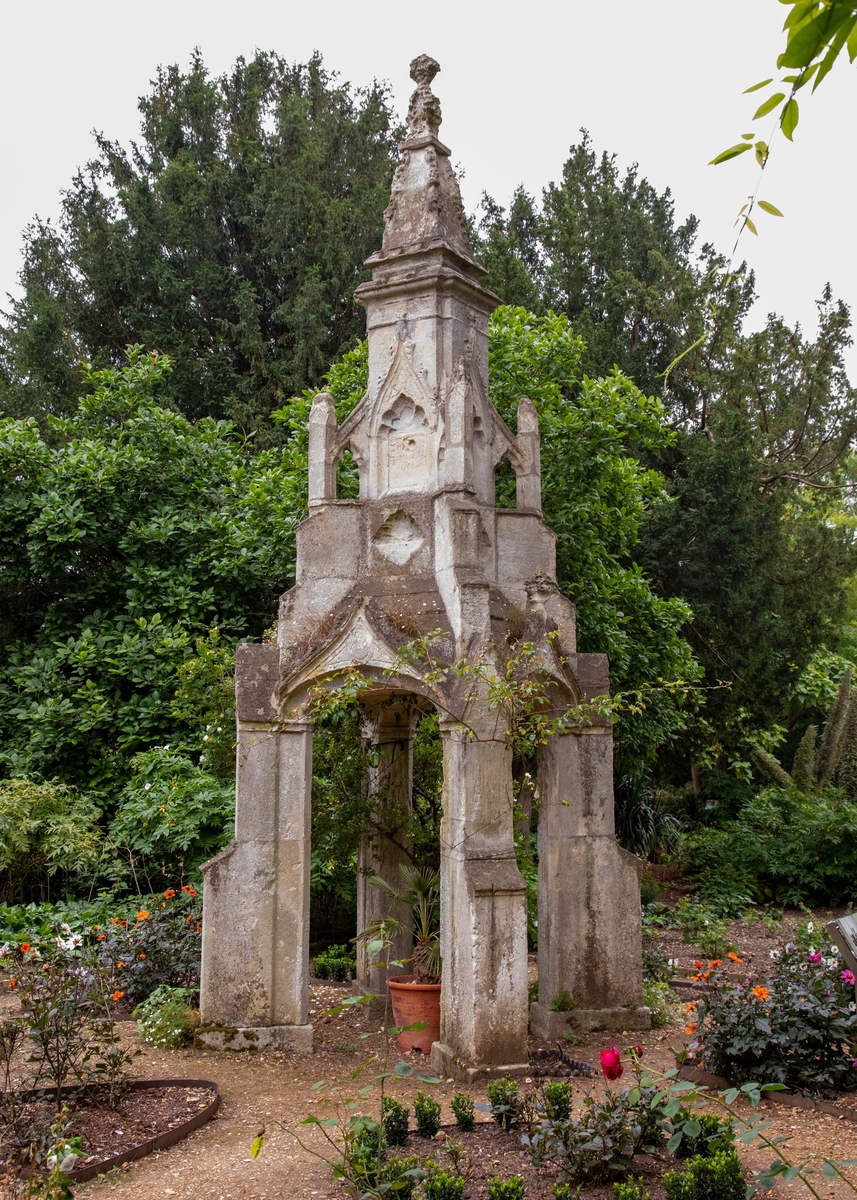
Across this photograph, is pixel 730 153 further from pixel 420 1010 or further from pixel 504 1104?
pixel 420 1010

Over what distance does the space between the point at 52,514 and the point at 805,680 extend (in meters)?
14.5

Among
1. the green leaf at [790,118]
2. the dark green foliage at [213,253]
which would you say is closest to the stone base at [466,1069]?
the green leaf at [790,118]

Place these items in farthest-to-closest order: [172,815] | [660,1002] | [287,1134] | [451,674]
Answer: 1. [172,815]
2. [660,1002]
3. [451,674]
4. [287,1134]

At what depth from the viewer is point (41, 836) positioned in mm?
10586

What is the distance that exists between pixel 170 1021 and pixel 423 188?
19.0 ft

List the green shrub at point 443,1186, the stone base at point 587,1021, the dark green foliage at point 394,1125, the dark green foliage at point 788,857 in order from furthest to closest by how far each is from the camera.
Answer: the dark green foliage at point 788,857, the stone base at point 587,1021, the dark green foliage at point 394,1125, the green shrub at point 443,1186

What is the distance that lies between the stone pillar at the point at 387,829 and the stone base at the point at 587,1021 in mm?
1413

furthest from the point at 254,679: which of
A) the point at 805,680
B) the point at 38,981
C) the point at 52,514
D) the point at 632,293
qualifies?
the point at 632,293

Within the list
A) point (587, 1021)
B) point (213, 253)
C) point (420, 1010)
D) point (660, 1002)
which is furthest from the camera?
point (213, 253)

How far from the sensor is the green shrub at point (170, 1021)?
6.68 metres

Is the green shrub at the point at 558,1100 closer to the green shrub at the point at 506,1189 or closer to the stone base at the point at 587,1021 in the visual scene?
the green shrub at the point at 506,1189

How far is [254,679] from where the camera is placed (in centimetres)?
679

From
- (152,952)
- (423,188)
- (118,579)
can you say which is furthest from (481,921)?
(118,579)

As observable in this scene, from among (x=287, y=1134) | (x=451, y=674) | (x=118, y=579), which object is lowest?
(x=287, y=1134)
